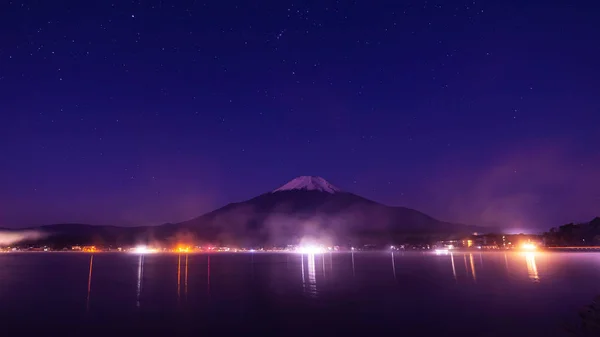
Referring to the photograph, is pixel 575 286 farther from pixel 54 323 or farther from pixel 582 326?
pixel 54 323

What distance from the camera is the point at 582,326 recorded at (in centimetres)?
2112

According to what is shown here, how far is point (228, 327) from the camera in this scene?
2117cm

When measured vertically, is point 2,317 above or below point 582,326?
above

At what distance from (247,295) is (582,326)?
70.8ft

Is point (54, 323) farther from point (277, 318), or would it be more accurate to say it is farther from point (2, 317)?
point (277, 318)

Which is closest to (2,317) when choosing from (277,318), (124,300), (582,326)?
(124,300)

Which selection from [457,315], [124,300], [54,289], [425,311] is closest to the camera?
[457,315]

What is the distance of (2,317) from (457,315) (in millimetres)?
24475

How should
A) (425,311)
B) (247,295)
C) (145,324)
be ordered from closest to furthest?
(145,324), (425,311), (247,295)

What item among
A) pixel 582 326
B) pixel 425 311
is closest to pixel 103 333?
pixel 425 311

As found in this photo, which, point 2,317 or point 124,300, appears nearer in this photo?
point 2,317

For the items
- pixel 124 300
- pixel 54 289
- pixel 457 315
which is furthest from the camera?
pixel 54 289

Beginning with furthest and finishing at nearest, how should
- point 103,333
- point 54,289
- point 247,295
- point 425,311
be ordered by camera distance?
point 54,289
point 247,295
point 425,311
point 103,333

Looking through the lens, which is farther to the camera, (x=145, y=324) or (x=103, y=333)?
(x=145, y=324)
